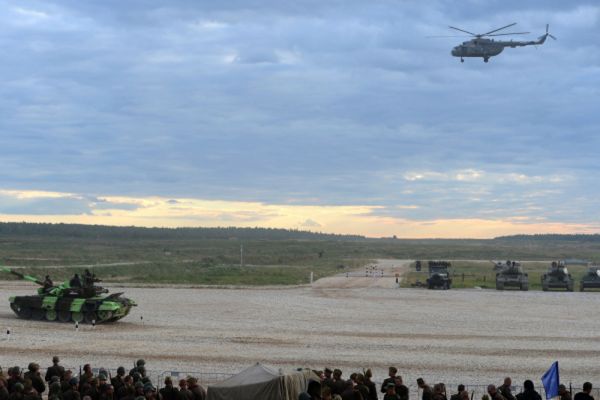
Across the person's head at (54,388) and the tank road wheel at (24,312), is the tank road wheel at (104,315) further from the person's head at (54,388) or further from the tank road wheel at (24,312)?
the person's head at (54,388)

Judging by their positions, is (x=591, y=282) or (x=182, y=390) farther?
(x=591, y=282)

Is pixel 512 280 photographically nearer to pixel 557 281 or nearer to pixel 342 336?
pixel 557 281

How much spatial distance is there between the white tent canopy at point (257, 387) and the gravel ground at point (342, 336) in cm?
848

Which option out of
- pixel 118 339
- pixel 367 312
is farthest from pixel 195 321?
pixel 367 312

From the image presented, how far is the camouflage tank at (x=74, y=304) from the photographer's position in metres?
33.6

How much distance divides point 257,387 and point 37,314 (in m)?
24.4

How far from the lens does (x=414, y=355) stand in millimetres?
25469

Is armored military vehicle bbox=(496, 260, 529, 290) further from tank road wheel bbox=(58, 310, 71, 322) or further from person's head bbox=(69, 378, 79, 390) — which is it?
person's head bbox=(69, 378, 79, 390)

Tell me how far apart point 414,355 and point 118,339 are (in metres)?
11.0

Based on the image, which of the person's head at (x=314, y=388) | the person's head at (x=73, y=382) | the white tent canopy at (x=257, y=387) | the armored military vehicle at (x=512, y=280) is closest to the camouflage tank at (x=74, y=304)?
the person's head at (x=73, y=382)

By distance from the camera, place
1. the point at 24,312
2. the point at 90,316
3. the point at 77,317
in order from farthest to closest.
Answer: the point at 24,312 → the point at 77,317 → the point at 90,316

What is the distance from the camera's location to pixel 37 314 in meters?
35.1

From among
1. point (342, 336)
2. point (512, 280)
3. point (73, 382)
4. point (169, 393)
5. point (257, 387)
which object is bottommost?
point (342, 336)

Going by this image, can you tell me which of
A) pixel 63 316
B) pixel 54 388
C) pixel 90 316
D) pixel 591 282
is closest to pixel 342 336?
pixel 90 316
